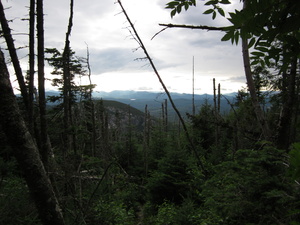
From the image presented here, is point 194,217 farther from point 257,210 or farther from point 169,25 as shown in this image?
point 169,25

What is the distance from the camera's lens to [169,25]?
1.18 meters

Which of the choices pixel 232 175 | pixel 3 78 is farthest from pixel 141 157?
pixel 3 78

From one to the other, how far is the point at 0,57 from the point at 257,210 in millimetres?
4590

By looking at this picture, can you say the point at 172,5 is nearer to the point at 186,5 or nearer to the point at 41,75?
the point at 186,5

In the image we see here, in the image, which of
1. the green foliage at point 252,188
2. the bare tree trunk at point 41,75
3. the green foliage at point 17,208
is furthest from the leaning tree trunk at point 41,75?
the green foliage at point 252,188

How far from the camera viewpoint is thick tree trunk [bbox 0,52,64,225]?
2.38 metres

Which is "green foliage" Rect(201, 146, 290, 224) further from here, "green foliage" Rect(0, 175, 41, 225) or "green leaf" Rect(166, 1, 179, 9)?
"green foliage" Rect(0, 175, 41, 225)

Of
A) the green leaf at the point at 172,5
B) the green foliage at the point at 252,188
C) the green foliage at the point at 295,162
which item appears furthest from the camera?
the green foliage at the point at 252,188

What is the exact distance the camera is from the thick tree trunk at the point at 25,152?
7.79 ft

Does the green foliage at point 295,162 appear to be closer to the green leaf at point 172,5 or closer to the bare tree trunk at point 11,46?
the green leaf at point 172,5

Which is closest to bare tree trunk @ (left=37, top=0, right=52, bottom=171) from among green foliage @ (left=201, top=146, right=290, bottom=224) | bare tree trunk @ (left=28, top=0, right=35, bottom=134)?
bare tree trunk @ (left=28, top=0, right=35, bottom=134)

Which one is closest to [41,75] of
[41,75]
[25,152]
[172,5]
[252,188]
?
[41,75]

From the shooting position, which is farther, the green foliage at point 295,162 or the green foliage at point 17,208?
the green foliage at point 17,208

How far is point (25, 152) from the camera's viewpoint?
249 cm
